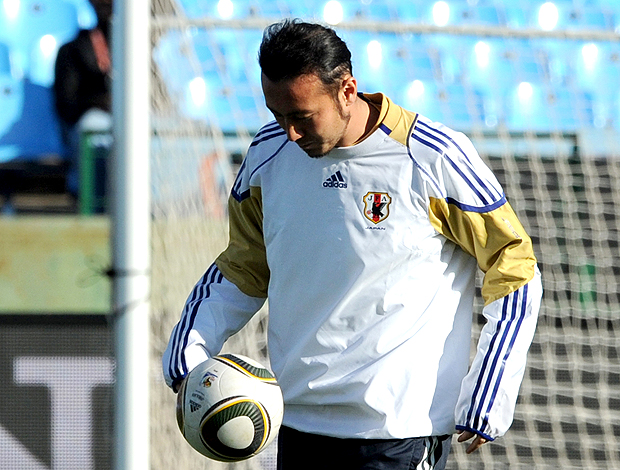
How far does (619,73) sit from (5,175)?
15.5 feet

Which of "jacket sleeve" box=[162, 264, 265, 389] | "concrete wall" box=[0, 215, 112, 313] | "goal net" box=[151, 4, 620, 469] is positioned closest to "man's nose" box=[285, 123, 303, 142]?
"jacket sleeve" box=[162, 264, 265, 389]

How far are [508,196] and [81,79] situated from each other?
3050mm

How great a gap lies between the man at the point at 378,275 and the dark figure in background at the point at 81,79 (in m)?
3.95

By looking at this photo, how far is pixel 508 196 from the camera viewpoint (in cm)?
508

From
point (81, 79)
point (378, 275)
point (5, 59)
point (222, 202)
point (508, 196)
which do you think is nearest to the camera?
point (378, 275)

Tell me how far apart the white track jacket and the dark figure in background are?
3.96 metres

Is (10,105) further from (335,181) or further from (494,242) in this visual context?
(494,242)

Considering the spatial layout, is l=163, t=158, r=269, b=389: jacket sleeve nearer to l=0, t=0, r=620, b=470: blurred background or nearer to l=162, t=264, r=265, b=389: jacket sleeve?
l=162, t=264, r=265, b=389: jacket sleeve

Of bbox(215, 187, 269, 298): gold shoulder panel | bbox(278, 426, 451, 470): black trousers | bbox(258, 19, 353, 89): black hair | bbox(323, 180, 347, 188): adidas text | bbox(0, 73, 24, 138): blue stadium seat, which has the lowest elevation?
bbox(278, 426, 451, 470): black trousers

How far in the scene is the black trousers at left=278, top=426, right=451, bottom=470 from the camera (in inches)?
86.4

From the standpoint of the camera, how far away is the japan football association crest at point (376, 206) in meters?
2.20

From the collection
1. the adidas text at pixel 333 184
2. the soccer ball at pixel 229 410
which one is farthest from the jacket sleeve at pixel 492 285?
the soccer ball at pixel 229 410

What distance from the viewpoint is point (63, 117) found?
6117 millimetres

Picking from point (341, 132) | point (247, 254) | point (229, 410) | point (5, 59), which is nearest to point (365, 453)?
point (229, 410)
